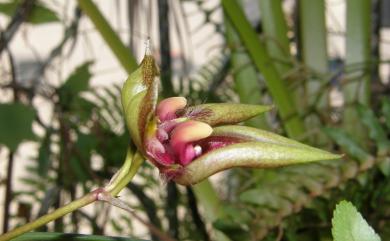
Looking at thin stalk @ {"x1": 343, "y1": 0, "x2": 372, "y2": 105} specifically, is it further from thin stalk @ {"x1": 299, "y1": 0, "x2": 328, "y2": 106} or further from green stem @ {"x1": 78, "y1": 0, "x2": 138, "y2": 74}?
green stem @ {"x1": 78, "y1": 0, "x2": 138, "y2": 74}

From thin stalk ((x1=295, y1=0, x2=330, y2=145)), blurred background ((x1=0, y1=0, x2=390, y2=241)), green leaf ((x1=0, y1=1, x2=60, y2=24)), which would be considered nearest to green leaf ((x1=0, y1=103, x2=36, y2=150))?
blurred background ((x1=0, y1=0, x2=390, y2=241))

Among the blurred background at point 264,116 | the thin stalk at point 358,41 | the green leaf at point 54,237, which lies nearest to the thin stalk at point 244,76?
the blurred background at point 264,116

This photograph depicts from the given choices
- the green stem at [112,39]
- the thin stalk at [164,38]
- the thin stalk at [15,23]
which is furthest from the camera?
the thin stalk at [164,38]

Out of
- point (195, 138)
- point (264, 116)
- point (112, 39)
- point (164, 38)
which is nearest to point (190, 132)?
point (195, 138)

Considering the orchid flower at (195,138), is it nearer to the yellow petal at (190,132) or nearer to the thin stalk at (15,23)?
the yellow petal at (190,132)

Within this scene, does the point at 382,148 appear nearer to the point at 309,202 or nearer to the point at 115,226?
the point at 309,202

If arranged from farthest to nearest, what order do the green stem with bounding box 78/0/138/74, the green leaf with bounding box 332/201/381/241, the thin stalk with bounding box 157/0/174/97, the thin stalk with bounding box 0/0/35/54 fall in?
the thin stalk with bounding box 157/0/174/97 < the thin stalk with bounding box 0/0/35/54 < the green stem with bounding box 78/0/138/74 < the green leaf with bounding box 332/201/381/241
